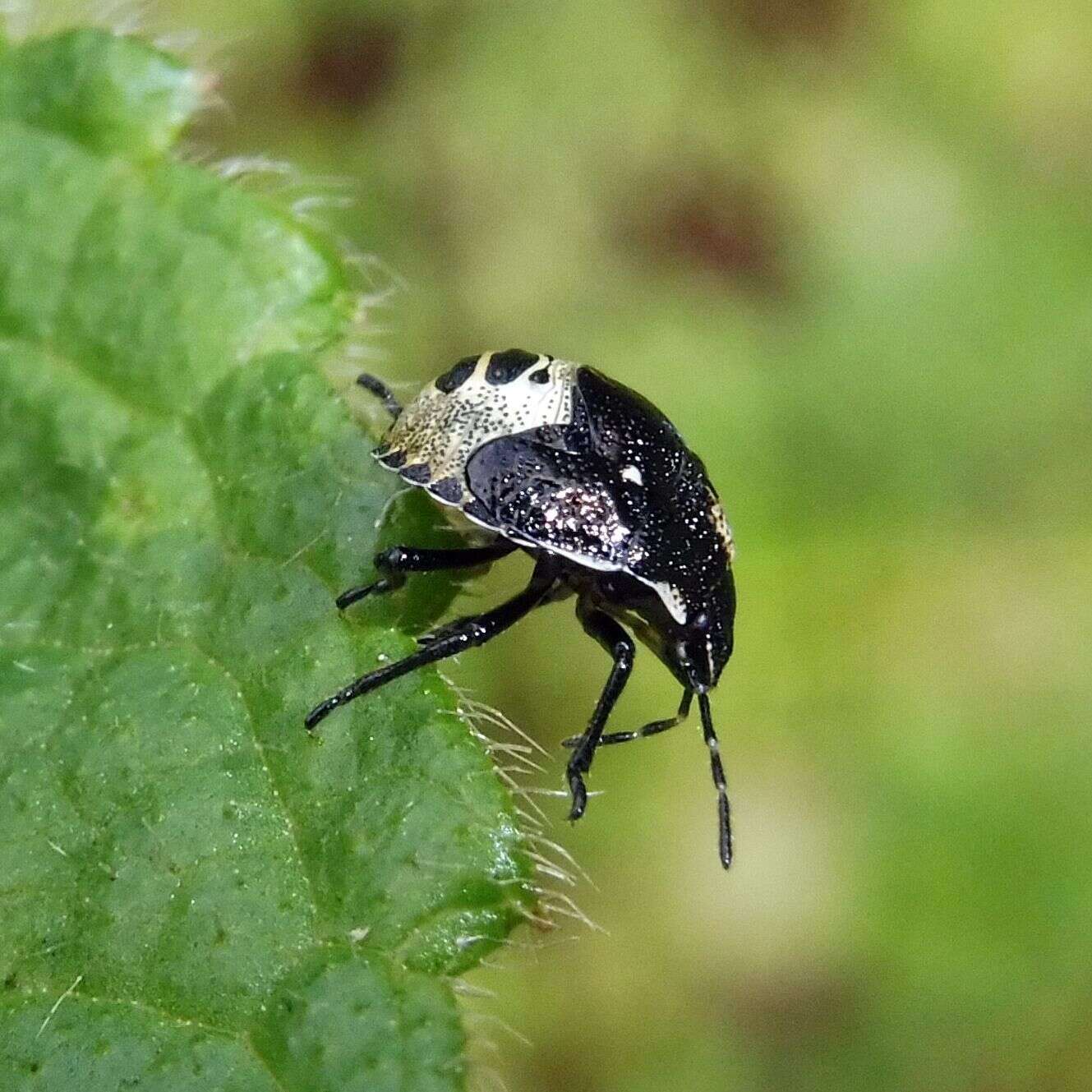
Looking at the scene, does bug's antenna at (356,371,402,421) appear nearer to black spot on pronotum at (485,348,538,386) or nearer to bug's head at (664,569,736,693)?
black spot on pronotum at (485,348,538,386)

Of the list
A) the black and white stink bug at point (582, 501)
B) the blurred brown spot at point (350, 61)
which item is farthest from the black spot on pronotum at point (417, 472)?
the blurred brown spot at point (350, 61)

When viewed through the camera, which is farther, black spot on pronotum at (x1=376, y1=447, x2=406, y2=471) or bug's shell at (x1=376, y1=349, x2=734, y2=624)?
bug's shell at (x1=376, y1=349, x2=734, y2=624)

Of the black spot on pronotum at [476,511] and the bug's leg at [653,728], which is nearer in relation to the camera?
the black spot on pronotum at [476,511]

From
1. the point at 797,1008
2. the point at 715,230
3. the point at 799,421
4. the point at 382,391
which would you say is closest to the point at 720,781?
the point at 382,391

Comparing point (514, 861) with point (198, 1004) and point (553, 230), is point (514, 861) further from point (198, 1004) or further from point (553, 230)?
point (553, 230)

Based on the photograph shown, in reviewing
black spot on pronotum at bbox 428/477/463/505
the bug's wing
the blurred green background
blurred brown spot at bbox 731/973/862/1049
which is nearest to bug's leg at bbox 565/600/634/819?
the bug's wing

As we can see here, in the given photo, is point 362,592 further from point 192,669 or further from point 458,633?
point 192,669

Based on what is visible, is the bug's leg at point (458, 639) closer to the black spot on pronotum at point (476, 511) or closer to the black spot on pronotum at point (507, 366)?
the black spot on pronotum at point (476, 511)
